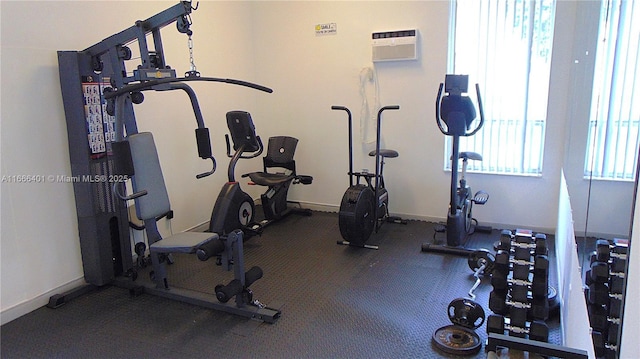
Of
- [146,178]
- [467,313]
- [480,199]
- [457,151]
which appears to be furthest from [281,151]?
[467,313]

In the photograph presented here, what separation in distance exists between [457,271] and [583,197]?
5.73 ft

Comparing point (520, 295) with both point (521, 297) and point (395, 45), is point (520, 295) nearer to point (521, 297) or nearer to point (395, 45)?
point (521, 297)

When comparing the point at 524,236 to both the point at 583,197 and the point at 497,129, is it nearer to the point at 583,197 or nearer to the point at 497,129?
the point at 583,197

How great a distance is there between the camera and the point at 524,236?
2930 mm

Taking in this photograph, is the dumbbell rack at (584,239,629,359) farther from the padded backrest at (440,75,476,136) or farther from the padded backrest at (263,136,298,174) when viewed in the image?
the padded backrest at (263,136,298,174)

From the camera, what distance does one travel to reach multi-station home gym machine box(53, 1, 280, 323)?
2777 millimetres

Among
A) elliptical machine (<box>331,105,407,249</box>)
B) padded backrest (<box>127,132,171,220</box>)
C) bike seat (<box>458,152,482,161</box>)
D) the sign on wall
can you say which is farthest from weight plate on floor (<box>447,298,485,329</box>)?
the sign on wall

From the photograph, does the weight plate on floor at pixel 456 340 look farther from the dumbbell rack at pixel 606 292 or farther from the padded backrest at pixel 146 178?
the padded backrest at pixel 146 178

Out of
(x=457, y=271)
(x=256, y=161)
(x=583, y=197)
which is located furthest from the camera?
(x=256, y=161)

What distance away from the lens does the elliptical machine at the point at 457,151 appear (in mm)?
3709

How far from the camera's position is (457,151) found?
12.9 feet

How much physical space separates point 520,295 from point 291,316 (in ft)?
4.75

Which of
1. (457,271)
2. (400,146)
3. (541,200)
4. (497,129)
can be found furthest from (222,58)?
(541,200)

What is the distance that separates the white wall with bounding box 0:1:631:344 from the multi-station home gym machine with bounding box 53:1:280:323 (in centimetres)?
15
